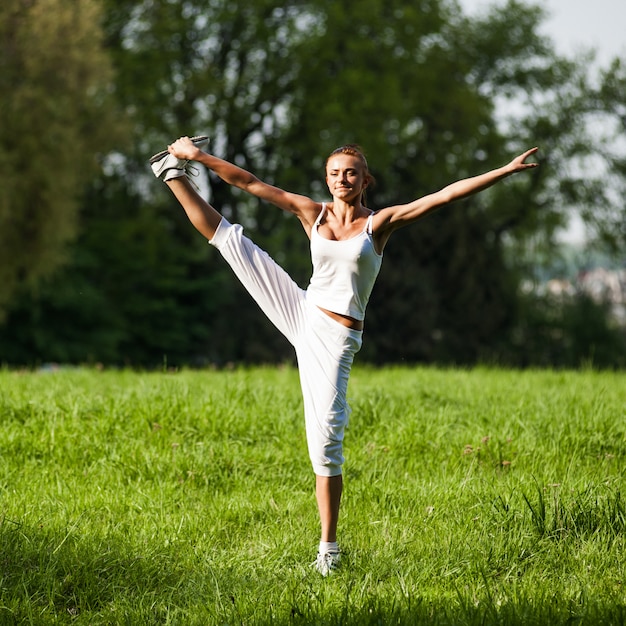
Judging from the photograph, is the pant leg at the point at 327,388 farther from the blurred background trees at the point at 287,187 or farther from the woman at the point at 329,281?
the blurred background trees at the point at 287,187

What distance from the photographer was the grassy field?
435 cm

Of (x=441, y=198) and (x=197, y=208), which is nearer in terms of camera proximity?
(x=441, y=198)

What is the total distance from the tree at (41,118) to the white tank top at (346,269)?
1794cm

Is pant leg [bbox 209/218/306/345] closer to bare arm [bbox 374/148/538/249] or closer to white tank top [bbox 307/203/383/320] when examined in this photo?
white tank top [bbox 307/203/383/320]

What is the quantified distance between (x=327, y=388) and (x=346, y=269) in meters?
0.63

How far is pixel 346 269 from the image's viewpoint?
4.80 m

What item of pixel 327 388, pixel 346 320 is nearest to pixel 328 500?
pixel 327 388

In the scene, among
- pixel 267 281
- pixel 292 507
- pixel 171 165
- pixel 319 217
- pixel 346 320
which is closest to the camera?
pixel 346 320

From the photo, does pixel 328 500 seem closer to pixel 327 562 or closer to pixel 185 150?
pixel 327 562

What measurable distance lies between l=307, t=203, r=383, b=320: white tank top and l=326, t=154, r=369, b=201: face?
7.1 inches

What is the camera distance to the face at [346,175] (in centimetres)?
490

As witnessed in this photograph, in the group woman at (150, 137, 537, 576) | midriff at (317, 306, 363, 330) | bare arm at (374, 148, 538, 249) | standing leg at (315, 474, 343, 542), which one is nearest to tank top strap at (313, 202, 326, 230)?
woman at (150, 137, 537, 576)

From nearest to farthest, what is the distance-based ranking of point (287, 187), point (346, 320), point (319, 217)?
point (346, 320) < point (319, 217) < point (287, 187)

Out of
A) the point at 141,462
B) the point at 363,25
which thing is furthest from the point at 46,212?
the point at 141,462
